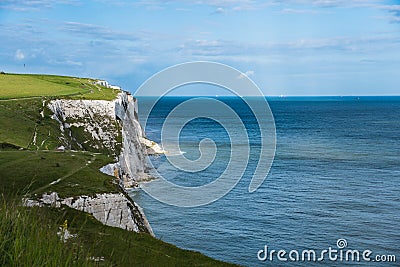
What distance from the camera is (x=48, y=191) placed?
2941 cm

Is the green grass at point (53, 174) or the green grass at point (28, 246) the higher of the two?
the green grass at point (53, 174)

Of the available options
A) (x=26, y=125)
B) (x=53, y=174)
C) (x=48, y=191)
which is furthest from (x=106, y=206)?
(x=26, y=125)

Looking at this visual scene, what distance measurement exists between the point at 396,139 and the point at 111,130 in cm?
7215

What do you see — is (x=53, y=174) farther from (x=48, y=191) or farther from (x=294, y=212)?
(x=294, y=212)

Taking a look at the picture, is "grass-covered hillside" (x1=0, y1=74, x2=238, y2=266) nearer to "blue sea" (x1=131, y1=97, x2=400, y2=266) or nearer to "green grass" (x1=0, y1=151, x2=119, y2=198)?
"green grass" (x1=0, y1=151, x2=119, y2=198)

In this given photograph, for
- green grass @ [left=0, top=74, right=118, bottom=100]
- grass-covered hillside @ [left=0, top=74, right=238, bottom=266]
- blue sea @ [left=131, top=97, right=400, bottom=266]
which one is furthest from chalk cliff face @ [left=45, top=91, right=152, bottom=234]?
blue sea @ [left=131, top=97, right=400, bottom=266]

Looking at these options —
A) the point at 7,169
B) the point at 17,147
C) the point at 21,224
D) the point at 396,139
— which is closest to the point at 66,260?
the point at 21,224

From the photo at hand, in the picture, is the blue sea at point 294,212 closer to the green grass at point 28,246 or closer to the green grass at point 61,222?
the green grass at point 61,222

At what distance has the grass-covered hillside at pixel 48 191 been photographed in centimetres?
646

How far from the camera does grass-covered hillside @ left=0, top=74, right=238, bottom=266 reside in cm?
646

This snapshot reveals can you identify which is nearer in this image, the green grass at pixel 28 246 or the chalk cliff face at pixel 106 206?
the green grass at pixel 28 246

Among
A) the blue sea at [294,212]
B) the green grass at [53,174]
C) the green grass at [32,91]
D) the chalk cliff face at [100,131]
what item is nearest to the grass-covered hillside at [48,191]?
the green grass at [53,174]

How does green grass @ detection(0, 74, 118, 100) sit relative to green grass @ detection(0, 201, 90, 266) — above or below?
above

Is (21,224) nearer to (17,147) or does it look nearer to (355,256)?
(355,256)
